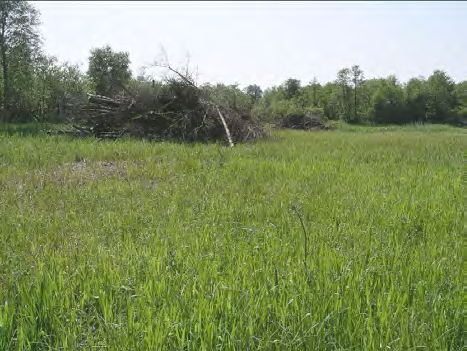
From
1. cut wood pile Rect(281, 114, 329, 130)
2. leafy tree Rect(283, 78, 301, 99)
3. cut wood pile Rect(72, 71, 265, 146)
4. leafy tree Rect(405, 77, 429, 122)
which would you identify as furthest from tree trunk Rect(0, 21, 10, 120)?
leafy tree Rect(405, 77, 429, 122)

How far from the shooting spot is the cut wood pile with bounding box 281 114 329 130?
24.6m

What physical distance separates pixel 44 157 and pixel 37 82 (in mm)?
22409

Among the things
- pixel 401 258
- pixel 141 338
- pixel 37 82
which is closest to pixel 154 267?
pixel 141 338

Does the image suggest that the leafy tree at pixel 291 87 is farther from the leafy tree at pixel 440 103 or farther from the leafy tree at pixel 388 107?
the leafy tree at pixel 440 103

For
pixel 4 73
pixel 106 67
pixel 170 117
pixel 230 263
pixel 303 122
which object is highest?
pixel 106 67

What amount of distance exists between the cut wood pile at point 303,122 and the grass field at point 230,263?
61.2ft

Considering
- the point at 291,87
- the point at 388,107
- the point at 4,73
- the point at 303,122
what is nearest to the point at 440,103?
the point at 388,107

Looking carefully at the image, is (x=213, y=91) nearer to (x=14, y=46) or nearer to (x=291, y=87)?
(x=14, y=46)

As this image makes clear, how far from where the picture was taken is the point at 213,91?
1330cm

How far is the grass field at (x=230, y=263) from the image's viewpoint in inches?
76.5

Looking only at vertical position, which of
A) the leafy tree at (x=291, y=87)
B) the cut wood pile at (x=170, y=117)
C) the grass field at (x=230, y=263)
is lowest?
the grass field at (x=230, y=263)

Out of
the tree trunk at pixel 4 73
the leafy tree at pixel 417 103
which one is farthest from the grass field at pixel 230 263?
the leafy tree at pixel 417 103

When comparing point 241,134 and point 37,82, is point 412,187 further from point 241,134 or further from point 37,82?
point 37,82

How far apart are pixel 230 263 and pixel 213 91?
11.3 metres
